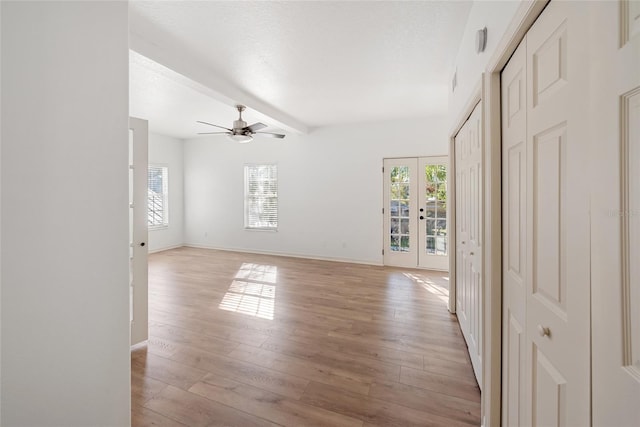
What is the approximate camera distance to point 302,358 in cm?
232

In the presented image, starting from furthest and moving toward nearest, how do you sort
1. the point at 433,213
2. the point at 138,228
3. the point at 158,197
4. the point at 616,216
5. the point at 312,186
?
the point at 158,197
the point at 312,186
the point at 433,213
the point at 138,228
the point at 616,216

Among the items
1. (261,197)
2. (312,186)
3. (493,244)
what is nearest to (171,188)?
(261,197)

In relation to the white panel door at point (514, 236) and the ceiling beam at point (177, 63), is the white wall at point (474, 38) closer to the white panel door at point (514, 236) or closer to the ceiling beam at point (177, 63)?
the white panel door at point (514, 236)

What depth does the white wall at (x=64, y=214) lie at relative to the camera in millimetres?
802

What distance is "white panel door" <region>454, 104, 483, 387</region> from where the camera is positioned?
191 centimetres

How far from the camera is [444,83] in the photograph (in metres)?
3.63

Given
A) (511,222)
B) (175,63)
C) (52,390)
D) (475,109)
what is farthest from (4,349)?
(175,63)

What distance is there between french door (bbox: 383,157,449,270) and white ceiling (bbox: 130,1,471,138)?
1140mm

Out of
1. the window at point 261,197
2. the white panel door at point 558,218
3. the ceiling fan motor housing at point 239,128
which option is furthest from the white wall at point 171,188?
the white panel door at point 558,218

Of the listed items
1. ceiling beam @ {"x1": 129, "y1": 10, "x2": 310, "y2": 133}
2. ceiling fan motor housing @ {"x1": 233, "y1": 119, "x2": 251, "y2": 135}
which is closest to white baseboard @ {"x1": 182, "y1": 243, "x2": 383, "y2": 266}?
ceiling fan motor housing @ {"x1": 233, "y1": 119, "x2": 251, "y2": 135}

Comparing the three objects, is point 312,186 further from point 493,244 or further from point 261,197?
point 493,244

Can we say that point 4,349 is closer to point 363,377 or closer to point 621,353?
point 621,353

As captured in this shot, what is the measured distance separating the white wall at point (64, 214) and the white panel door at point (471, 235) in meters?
1.91

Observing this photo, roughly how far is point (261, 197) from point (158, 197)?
8.52 feet
